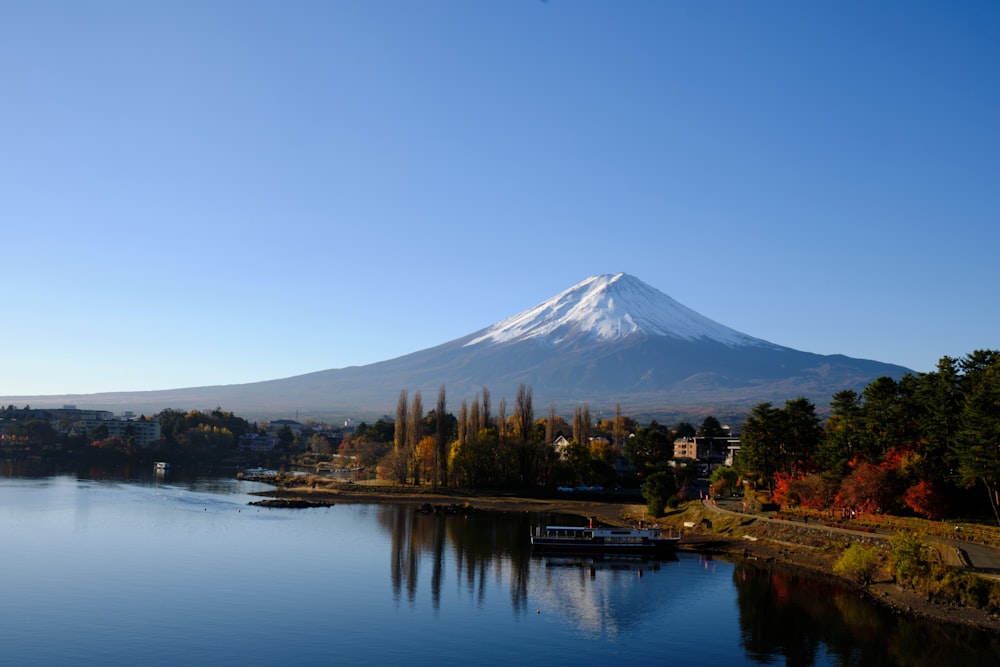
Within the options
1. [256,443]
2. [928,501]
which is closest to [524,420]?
[928,501]

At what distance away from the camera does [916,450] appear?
4866cm

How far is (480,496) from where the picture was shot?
8281 centimetres

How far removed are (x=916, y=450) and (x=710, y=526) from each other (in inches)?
639

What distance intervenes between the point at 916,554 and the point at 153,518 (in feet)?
168

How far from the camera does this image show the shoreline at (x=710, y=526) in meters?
36.3

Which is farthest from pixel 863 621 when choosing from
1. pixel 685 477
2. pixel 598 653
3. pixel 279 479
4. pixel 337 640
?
pixel 279 479

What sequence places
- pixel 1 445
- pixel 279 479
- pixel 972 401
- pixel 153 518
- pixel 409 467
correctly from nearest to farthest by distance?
pixel 972 401 < pixel 153 518 < pixel 409 467 < pixel 279 479 < pixel 1 445

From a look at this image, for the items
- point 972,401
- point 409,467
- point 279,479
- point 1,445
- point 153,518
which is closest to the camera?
point 972,401

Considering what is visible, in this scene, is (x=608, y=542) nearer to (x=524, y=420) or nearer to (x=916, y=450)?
(x=916, y=450)

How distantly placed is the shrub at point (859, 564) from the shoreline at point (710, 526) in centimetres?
36

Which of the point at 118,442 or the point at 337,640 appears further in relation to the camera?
the point at 118,442

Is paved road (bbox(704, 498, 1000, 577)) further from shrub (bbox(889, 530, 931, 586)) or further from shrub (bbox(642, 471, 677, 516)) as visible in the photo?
shrub (bbox(642, 471, 677, 516))

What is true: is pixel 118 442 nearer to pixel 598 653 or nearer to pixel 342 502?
pixel 342 502

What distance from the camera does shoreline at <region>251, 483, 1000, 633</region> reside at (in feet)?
119
